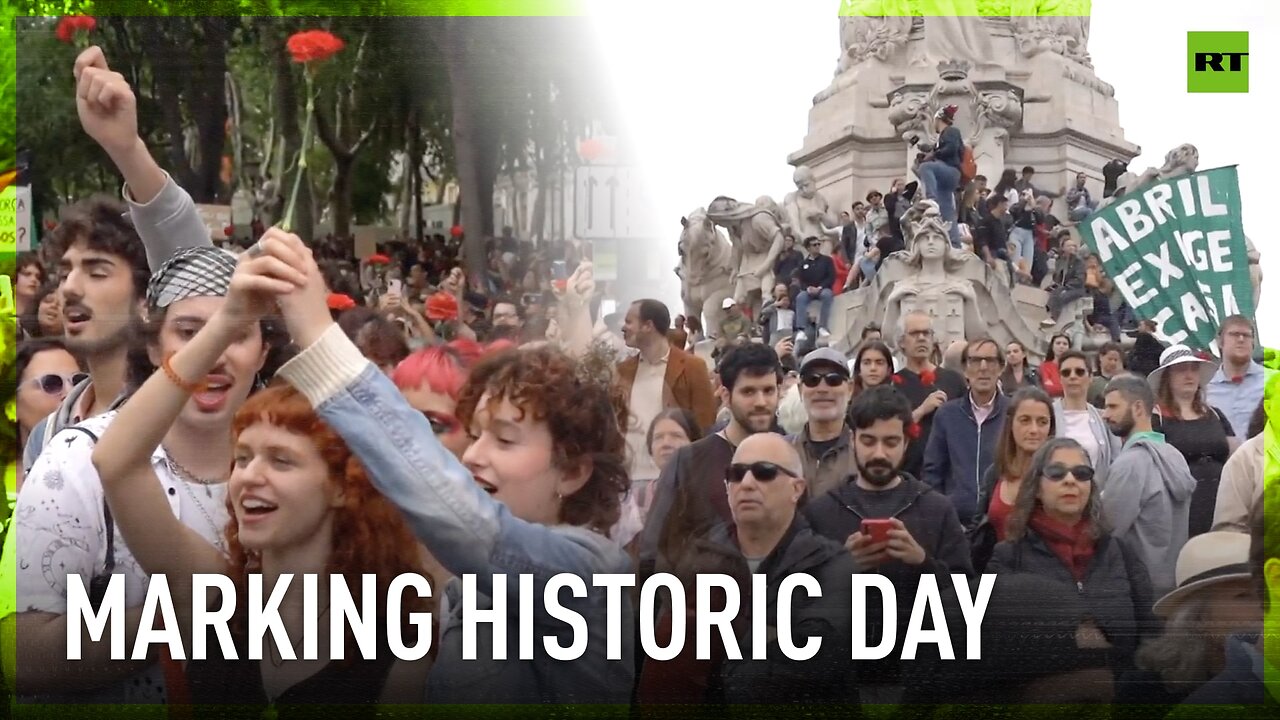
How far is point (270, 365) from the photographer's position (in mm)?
3262

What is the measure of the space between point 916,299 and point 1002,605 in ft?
2.86

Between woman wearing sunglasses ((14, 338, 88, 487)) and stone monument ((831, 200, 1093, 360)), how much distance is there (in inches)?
73.4

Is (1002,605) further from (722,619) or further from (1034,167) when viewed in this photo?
(1034,167)

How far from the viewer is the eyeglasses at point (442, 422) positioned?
3.28m

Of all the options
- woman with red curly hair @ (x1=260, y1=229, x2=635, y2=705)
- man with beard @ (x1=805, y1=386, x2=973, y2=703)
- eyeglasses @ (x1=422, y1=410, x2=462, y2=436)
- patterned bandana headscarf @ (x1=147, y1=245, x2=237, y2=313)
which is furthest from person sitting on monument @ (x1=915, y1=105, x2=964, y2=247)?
patterned bandana headscarf @ (x1=147, y1=245, x2=237, y2=313)

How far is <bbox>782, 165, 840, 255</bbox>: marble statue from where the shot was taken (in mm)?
Result: 4066

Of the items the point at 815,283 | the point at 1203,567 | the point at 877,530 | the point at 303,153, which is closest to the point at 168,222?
the point at 303,153

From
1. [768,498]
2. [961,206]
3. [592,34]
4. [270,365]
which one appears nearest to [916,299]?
[961,206]

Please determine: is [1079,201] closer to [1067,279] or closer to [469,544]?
[1067,279]

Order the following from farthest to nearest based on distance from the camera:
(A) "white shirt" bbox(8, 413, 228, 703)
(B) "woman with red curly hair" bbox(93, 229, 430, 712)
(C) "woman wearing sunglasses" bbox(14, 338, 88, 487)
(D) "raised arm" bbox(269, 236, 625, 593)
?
(C) "woman wearing sunglasses" bbox(14, 338, 88, 487) → (A) "white shirt" bbox(8, 413, 228, 703) → (B) "woman with red curly hair" bbox(93, 229, 430, 712) → (D) "raised arm" bbox(269, 236, 625, 593)

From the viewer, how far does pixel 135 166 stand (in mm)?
3422

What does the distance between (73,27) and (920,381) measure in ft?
6.99

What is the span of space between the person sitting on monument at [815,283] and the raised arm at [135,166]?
1.58m

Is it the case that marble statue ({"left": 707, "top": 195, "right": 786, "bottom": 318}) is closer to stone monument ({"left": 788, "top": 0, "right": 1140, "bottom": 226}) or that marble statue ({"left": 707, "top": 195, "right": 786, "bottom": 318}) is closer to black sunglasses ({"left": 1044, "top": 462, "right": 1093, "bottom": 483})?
stone monument ({"left": 788, "top": 0, "right": 1140, "bottom": 226})
